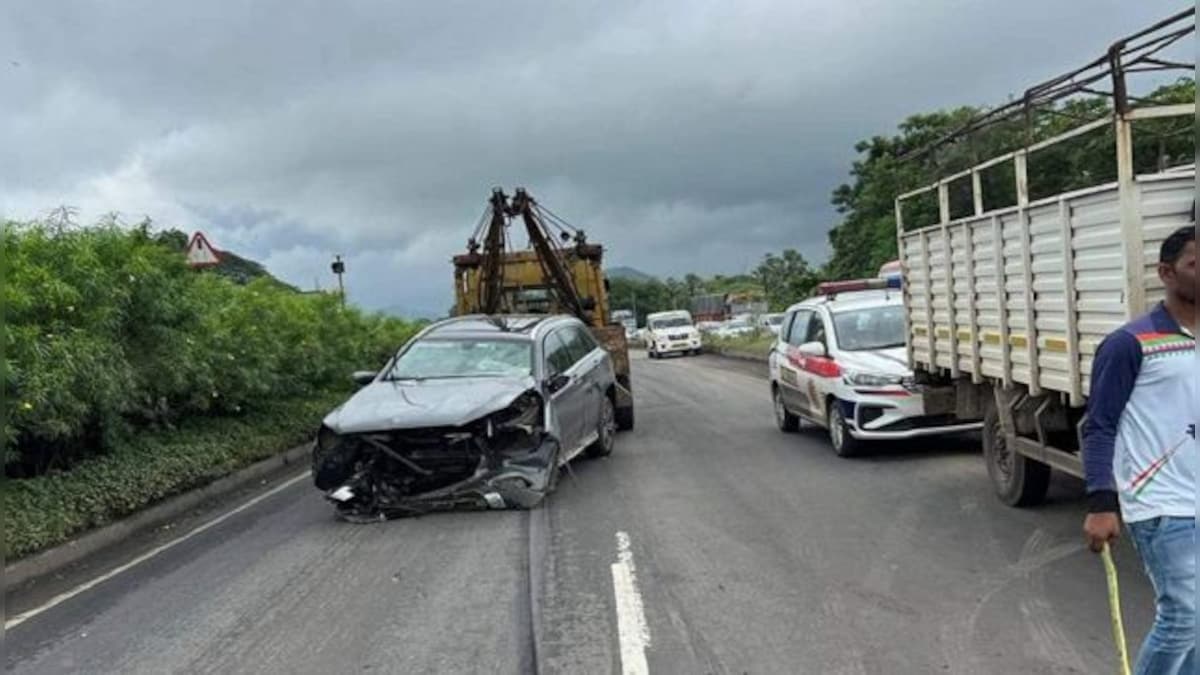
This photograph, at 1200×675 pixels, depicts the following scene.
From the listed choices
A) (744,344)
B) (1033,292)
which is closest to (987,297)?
(1033,292)

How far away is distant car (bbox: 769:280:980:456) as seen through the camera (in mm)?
10586

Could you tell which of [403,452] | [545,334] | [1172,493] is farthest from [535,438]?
[1172,493]

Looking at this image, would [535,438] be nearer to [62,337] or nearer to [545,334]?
[545,334]

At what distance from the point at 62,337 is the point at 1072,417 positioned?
24.7 ft

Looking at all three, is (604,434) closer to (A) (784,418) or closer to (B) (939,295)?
(A) (784,418)

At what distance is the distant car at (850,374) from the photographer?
34.7ft

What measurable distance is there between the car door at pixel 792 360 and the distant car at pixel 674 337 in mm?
32396

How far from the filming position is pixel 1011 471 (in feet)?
26.4

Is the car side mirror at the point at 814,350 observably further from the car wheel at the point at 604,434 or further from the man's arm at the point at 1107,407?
the man's arm at the point at 1107,407

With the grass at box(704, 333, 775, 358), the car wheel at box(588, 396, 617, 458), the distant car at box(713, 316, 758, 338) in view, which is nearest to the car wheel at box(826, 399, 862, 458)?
the car wheel at box(588, 396, 617, 458)

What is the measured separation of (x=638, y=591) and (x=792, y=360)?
710cm

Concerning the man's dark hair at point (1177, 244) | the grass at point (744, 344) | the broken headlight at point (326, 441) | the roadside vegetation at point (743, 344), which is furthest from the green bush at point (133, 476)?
the grass at point (744, 344)

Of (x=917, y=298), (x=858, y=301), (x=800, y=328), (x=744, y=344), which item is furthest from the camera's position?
(x=744, y=344)

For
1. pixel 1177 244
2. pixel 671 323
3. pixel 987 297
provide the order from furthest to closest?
pixel 671 323, pixel 987 297, pixel 1177 244
